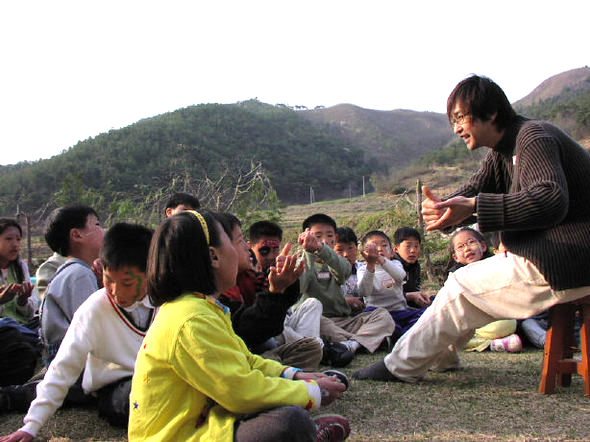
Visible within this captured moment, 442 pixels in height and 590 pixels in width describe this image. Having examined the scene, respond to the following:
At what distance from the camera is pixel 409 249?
5109 millimetres

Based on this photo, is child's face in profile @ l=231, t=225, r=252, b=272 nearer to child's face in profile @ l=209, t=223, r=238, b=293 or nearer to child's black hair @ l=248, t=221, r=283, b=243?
child's face in profile @ l=209, t=223, r=238, b=293

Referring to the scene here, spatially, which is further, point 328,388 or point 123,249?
point 123,249

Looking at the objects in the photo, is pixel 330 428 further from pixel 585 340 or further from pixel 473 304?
pixel 585 340

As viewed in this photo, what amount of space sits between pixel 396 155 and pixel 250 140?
79.6 ft

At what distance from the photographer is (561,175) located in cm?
238

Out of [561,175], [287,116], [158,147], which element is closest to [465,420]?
[561,175]

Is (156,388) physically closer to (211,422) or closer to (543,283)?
(211,422)

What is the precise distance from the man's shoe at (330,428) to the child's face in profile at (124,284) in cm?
108

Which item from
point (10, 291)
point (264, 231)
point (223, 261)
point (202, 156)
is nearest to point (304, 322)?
point (264, 231)

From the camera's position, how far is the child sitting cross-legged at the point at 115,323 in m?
2.38

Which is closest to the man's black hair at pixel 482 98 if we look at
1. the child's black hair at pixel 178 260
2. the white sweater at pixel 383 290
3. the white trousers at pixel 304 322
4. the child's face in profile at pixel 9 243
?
the child's black hair at pixel 178 260

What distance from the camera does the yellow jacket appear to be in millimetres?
1537

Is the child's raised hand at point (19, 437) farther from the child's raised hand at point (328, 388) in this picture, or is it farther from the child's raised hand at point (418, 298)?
the child's raised hand at point (418, 298)

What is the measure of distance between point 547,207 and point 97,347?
2.09 m
